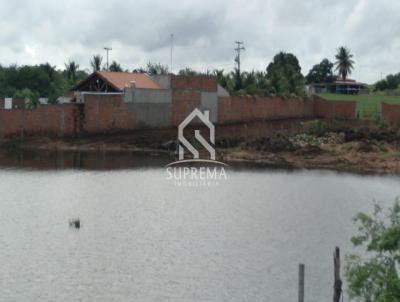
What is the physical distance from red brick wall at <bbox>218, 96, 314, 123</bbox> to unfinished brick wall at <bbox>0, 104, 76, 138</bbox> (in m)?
15.0

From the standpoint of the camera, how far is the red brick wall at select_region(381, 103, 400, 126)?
220 ft

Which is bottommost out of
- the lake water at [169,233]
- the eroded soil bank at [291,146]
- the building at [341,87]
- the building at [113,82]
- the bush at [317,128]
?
the lake water at [169,233]

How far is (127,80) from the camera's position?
6556 cm

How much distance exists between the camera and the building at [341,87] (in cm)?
12369

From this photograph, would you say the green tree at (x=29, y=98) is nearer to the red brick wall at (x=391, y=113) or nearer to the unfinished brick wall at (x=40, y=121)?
the unfinished brick wall at (x=40, y=121)

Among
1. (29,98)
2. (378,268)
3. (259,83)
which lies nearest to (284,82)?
(259,83)

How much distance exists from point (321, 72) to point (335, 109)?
6830cm

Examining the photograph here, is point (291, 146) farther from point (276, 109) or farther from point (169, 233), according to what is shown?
point (169, 233)

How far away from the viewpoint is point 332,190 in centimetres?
4291

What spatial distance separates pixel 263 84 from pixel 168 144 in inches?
818

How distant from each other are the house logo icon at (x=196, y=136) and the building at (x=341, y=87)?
192ft

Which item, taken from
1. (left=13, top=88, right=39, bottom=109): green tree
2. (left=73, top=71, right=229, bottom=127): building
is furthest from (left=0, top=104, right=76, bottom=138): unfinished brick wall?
(left=73, top=71, right=229, bottom=127): building

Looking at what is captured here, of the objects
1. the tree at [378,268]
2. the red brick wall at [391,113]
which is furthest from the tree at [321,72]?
the tree at [378,268]

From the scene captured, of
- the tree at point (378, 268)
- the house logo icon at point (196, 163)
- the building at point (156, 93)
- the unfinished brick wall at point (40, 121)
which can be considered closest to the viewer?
the tree at point (378, 268)
